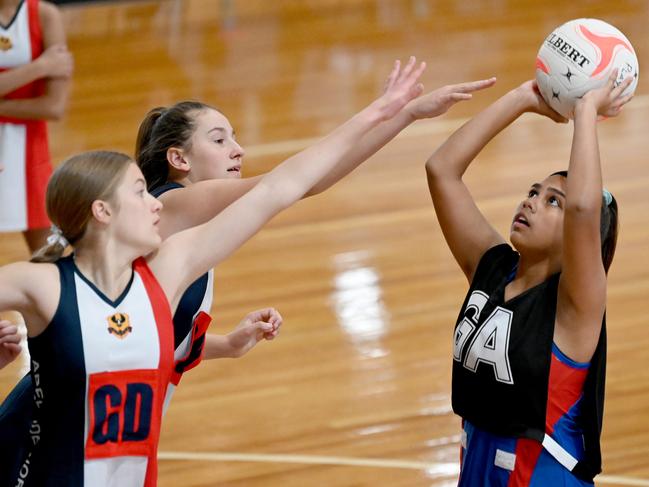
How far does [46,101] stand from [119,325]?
2882mm

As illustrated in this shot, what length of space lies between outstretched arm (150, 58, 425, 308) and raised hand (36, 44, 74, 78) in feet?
8.51

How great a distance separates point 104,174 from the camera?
2.85 metres

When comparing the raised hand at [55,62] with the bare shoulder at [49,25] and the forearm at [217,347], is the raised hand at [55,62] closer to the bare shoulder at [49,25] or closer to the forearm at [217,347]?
the bare shoulder at [49,25]

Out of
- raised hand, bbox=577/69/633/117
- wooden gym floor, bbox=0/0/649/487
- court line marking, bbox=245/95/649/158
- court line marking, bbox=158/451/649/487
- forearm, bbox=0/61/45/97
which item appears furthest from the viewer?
court line marking, bbox=245/95/649/158

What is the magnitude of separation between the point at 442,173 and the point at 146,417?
42.3 inches

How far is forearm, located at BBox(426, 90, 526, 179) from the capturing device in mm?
3297

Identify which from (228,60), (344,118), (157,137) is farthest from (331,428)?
(228,60)

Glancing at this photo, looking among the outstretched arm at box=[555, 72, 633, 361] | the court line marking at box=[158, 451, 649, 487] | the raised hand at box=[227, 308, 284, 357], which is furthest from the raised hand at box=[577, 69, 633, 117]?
the court line marking at box=[158, 451, 649, 487]

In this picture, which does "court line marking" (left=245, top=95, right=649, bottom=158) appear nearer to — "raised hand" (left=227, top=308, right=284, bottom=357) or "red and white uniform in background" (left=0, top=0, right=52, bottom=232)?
"red and white uniform in background" (left=0, top=0, right=52, bottom=232)

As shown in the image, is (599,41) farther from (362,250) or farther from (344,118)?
(344,118)

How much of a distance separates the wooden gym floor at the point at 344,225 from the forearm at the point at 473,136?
61.2 inches

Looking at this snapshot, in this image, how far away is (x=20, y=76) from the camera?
5348 millimetres

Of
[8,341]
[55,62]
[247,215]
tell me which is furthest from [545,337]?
[55,62]

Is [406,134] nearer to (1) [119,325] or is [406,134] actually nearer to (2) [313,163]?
(2) [313,163]
